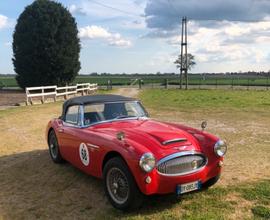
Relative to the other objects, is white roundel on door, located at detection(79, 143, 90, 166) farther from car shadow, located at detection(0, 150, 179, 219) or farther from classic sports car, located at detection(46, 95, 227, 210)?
car shadow, located at detection(0, 150, 179, 219)

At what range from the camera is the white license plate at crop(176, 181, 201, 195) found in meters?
5.57

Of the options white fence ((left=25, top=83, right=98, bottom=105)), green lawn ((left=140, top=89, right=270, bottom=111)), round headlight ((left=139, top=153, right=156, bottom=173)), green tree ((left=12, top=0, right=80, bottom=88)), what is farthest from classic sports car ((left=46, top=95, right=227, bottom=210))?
green tree ((left=12, top=0, right=80, bottom=88))

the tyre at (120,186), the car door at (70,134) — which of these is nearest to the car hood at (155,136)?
the tyre at (120,186)

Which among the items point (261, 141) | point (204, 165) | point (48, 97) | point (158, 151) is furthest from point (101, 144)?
point (48, 97)

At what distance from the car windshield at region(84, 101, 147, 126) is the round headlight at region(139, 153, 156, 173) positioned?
1.94 metres

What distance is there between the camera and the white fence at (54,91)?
2559cm

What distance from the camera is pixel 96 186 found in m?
6.98

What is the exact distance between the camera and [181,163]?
18.5 feet

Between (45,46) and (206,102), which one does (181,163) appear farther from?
(45,46)

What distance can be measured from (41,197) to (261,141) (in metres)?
6.40

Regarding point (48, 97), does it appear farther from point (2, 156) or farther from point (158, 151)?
point (158, 151)

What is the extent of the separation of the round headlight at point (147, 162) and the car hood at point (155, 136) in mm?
140

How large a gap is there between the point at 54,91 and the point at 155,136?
25.4m

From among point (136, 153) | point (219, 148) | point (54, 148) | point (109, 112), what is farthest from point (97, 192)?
point (54, 148)
